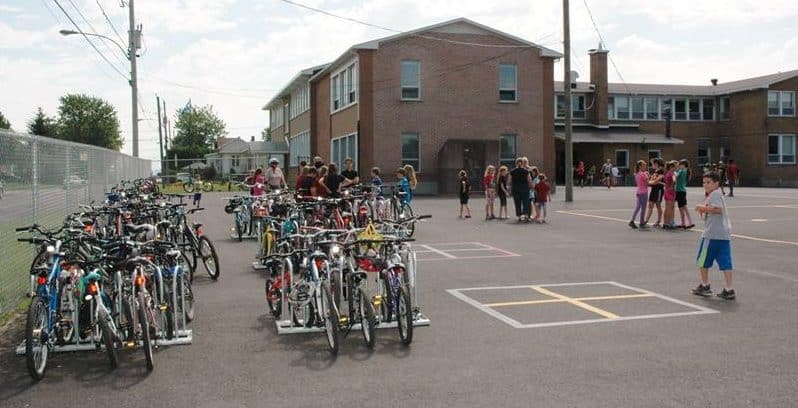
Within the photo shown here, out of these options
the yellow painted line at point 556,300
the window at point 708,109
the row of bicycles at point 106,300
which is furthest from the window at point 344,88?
the window at point 708,109

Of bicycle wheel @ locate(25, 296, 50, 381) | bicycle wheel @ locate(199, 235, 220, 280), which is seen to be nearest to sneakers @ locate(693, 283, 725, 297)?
bicycle wheel @ locate(199, 235, 220, 280)

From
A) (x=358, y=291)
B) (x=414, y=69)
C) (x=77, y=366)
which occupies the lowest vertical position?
(x=77, y=366)

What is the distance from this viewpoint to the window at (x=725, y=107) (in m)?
59.6

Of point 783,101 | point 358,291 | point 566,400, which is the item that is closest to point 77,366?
point 358,291

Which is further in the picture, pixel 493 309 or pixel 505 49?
pixel 505 49

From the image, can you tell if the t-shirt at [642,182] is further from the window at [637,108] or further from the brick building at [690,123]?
the window at [637,108]

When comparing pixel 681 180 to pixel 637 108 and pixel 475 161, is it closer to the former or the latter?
pixel 475 161

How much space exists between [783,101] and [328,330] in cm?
5737

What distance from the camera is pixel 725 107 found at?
5988cm

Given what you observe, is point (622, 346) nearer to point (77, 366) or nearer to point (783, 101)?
point (77, 366)

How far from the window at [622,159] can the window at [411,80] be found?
73.1 feet

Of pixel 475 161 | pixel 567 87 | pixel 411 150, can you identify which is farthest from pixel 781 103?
pixel 567 87

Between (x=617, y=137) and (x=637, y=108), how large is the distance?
5760 millimetres

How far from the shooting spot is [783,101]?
5644cm
